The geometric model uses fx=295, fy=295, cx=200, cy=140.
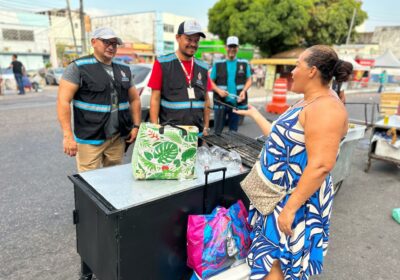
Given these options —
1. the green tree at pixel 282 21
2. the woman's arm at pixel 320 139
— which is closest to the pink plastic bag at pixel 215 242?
the woman's arm at pixel 320 139

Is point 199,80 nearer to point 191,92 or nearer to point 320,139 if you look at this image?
point 191,92

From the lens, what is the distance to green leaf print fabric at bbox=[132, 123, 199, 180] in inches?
75.6

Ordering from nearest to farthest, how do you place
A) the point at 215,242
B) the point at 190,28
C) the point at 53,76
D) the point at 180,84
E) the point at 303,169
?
the point at 303,169 < the point at 215,242 < the point at 190,28 < the point at 180,84 < the point at 53,76

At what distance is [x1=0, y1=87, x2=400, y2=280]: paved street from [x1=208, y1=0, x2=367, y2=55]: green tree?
54.3ft

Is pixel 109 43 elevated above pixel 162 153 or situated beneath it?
elevated above

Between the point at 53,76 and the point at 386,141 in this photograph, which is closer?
the point at 386,141

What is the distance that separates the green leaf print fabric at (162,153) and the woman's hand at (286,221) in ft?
2.26

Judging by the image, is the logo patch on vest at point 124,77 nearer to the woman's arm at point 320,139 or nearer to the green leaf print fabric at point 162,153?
the green leaf print fabric at point 162,153

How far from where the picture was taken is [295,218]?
1682 millimetres

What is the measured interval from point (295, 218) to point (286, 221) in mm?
91

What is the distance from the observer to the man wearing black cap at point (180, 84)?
2818 millimetres

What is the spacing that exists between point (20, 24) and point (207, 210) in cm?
4050

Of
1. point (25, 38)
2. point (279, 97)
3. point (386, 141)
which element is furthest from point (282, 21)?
point (25, 38)

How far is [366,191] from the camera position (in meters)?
4.43
